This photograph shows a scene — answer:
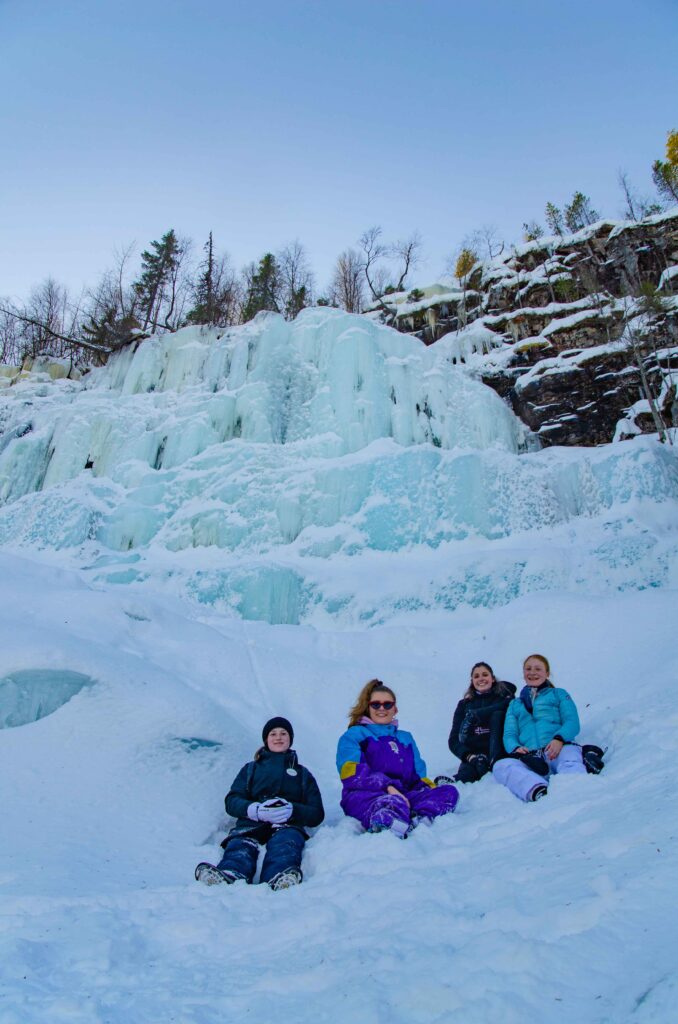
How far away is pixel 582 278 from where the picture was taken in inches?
815

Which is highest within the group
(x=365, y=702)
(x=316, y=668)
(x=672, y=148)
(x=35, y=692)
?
(x=672, y=148)

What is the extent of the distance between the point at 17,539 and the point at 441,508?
30.4 feet

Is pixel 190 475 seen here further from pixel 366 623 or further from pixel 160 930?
pixel 160 930

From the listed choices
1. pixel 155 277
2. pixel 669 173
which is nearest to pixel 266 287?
pixel 155 277

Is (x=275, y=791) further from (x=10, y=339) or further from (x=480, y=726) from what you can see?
(x=10, y=339)

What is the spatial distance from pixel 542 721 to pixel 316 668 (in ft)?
12.3

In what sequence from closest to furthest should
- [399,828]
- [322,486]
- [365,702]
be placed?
[399,828]
[365,702]
[322,486]

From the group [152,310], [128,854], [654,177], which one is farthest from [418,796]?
[654,177]

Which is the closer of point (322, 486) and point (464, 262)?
point (322, 486)

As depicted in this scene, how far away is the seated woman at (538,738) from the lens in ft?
11.3

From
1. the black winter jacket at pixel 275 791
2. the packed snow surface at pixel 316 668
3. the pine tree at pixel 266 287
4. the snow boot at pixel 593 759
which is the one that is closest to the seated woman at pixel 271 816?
the black winter jacket at pixel 275 791

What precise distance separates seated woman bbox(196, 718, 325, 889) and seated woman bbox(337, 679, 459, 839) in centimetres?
25

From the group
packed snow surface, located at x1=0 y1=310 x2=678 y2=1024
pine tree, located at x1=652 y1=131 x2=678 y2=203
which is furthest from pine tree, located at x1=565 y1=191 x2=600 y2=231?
packed snow surface, located at x1=0 y1=310 x2=678 y2=1024

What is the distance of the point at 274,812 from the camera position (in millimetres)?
3252
